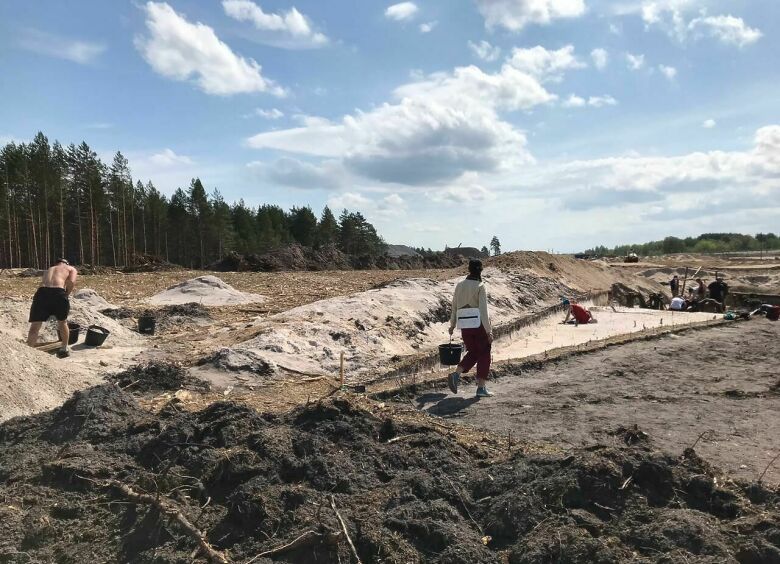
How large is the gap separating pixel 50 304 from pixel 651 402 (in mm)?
8725

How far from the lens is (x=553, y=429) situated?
5.98 metres

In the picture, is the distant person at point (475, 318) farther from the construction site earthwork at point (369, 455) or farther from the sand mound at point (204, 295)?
the sand mound at point (204, 295)

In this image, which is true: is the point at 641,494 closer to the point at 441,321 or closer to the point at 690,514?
the point at 690,514

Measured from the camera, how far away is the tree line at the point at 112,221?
40.2 metres

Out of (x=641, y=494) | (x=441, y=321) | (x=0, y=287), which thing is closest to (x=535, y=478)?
(x=641, y=494)

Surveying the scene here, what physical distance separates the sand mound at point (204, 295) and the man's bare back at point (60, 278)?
7.17 m

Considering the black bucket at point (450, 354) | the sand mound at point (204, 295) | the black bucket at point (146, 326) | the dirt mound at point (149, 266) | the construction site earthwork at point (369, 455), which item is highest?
the dirt mound at point (149, 266)

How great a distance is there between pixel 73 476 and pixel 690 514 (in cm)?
408

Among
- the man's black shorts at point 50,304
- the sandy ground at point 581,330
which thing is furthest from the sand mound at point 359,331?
the man's black shorts at point 50,304

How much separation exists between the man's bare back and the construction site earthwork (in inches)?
39.9

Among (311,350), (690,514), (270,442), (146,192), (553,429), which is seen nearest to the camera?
(690,514)

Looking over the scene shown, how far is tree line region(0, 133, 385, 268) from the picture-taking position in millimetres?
40250

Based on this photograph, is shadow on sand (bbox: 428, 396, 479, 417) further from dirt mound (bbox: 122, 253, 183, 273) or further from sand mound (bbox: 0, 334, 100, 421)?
dirt mound (bbox: 122, 253, 183, 273)

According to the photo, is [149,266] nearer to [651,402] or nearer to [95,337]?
[95,337]
